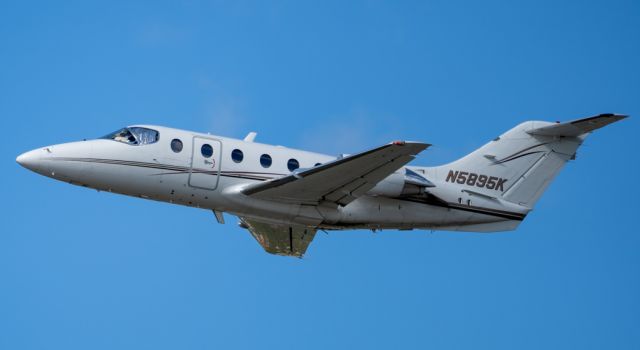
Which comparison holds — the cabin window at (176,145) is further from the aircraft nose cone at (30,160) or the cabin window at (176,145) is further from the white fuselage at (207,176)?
the aircraft nose cone at (30,160)

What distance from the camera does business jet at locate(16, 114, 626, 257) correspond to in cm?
2077

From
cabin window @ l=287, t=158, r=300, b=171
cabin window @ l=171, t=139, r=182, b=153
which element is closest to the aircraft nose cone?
cabin window @ l=171, t=139, r=182, b=153

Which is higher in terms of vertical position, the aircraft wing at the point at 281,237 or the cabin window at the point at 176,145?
the cabin window at the point at 176,145

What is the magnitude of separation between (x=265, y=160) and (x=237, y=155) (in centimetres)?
70

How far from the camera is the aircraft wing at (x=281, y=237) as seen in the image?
2492 centimetres

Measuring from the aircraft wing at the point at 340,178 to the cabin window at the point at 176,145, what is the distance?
188cm

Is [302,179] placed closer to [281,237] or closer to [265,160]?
[265,160]

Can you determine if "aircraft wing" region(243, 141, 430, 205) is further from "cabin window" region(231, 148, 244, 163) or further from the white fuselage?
"cabin window" region(231, 148, 244, 163)

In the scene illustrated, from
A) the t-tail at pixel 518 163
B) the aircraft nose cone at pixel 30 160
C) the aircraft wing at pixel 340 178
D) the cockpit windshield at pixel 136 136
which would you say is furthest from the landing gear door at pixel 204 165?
the t-tail at pixel 518 163

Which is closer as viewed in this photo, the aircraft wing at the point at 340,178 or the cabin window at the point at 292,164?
the aircraft wing at the point at 340,178

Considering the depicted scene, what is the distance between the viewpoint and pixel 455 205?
2242 centimetres

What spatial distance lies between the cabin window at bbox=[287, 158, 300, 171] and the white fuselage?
6 centimetres

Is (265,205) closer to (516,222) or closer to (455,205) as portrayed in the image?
(455,205)

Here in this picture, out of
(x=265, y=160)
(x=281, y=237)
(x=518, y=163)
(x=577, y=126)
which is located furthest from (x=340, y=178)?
(x=577, y=126)
